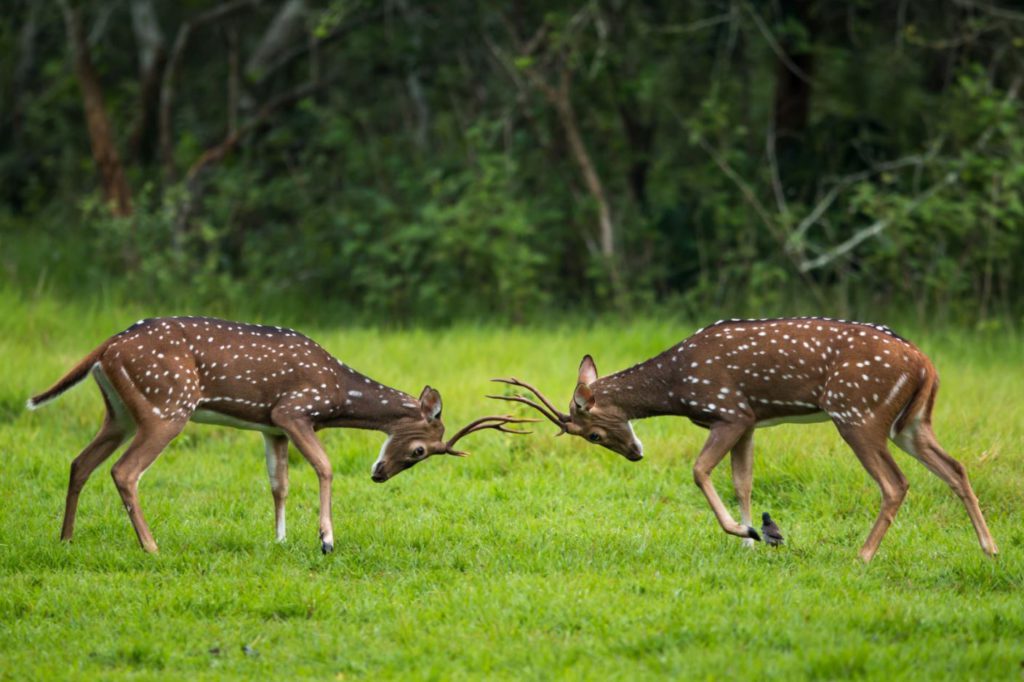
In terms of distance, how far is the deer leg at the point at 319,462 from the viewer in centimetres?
807

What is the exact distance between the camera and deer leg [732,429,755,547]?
852 cm

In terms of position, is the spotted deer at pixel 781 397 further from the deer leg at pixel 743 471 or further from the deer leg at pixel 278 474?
the deer leg at pixel 278 474

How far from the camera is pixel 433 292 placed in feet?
52.3

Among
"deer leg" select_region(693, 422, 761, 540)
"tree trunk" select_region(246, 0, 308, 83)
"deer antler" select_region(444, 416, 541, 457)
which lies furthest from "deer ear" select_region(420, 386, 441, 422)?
"tree trunk" select_region(246, 0, 308, 83)

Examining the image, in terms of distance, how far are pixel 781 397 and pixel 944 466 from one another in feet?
3.10

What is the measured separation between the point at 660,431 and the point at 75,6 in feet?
33.6

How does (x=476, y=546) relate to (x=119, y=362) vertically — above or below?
below

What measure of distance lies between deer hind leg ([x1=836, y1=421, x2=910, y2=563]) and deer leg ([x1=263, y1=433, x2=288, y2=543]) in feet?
10.5

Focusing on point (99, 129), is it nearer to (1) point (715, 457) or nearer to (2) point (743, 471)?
(2) point (743, 471)

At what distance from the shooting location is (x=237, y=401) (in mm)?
8445

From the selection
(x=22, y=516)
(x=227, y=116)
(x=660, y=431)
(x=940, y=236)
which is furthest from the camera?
(x=227, y=116)

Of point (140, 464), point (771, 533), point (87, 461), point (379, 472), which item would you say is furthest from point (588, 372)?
point (87, 461)

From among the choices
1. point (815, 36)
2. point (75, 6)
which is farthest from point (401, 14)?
point (815, 36)

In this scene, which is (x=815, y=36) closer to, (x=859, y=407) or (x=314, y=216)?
(x=314, y=216)
